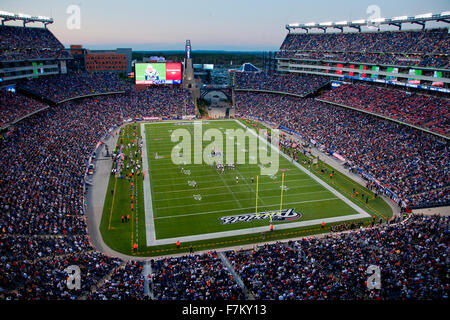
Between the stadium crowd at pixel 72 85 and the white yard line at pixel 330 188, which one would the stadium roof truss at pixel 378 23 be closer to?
the white yard line at pixel 330 188

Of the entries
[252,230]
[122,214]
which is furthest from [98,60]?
[252,230]

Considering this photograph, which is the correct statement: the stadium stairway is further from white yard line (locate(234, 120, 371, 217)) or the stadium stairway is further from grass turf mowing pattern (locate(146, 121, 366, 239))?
white yard line (locate(234, 120, 371, 217))

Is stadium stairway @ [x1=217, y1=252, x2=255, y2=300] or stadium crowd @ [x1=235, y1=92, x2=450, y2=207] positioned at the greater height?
stadium crowd @ [x1=235, y1=92, x2=450, y2=207]

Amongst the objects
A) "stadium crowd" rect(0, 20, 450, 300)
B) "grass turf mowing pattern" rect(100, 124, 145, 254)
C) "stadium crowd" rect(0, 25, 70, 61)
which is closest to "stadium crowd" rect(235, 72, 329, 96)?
"stadium crowd" rect(0, 20, 450, 300)

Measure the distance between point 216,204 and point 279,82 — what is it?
45.0 m

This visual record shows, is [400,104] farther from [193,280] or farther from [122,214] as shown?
[193,280]

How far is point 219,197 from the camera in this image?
27297 millimetres

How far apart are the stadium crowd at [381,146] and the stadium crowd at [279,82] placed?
3.83 meters

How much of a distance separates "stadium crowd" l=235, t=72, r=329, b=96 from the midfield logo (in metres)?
38.0

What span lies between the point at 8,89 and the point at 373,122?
45.1 m

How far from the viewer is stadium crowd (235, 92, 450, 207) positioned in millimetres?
27031

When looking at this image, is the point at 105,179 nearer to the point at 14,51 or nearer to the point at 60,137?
Result: the point at 60,137

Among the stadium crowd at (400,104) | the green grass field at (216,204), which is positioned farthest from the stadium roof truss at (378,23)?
the green grass field at (216,204)

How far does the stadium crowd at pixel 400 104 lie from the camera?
34250mm
